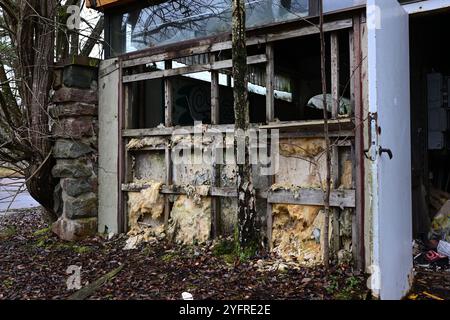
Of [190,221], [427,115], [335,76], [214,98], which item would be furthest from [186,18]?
[427,115]

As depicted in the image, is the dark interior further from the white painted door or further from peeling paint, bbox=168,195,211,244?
peeling paint, bbox=168,195,211,244

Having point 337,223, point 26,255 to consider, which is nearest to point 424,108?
point 337,223

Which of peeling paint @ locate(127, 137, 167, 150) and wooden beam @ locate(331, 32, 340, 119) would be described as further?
peeling paint @ locate(127, 137, 167, 150)

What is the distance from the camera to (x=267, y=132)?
4.51 metres

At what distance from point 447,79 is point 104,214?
5373 millimetres

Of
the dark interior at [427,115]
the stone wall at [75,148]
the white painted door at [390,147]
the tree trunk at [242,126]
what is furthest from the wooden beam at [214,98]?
the dark interior at [427,115]

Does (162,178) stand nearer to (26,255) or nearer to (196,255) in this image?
(196,255)

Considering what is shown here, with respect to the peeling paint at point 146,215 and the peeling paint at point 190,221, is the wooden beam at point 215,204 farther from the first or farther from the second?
the peeling paint at point 146,215

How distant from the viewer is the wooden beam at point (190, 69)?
4.62 meters

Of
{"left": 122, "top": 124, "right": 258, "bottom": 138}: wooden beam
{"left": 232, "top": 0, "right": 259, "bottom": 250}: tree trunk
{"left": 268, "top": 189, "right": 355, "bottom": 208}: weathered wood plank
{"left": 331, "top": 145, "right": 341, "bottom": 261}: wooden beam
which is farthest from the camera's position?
{"left": 122, "top": 124, "right": 258, "bottom": 138}: wooden beam

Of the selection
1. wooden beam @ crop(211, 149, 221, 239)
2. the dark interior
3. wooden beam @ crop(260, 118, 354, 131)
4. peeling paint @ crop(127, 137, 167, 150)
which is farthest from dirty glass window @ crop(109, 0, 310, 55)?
the dark interior

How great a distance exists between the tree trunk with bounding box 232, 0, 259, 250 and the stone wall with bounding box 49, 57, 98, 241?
2.55m

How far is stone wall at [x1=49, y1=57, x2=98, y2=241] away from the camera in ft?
18.6

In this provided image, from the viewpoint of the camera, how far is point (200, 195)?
503cm
